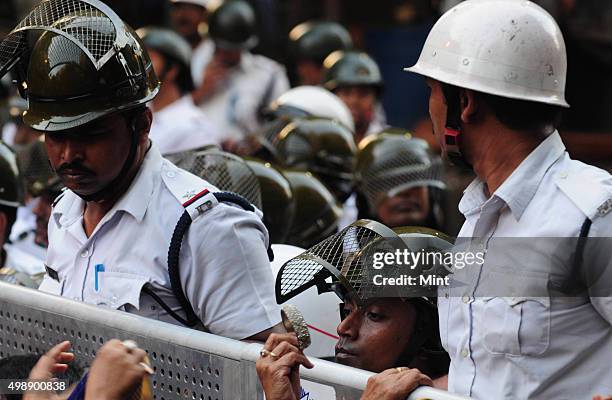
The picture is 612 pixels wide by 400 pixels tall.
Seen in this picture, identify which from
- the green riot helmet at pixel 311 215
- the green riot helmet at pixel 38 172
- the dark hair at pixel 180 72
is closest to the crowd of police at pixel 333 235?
the green riot helmet at pixel 38 172

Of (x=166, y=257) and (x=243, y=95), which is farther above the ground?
(x=166, y=257)

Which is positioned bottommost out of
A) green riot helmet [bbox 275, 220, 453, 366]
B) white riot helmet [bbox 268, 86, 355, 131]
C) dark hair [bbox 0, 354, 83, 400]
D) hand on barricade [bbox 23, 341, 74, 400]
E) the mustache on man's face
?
white riot helmet [bbox 268, 86, 355, 131]

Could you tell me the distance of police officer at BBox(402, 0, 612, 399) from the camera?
3215 millimetres

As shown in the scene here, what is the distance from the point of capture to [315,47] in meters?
12.1

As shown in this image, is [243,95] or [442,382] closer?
[442,382]

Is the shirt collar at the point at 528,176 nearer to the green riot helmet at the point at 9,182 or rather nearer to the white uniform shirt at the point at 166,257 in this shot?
the white uniform shirt at the point at 166,257

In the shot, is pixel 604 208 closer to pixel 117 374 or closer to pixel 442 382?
pixel 442 382

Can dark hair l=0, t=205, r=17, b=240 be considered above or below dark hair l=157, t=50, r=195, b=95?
above

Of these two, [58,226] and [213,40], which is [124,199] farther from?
[213,40]

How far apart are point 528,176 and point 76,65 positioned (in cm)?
143

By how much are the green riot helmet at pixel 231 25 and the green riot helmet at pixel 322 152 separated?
3.60 m

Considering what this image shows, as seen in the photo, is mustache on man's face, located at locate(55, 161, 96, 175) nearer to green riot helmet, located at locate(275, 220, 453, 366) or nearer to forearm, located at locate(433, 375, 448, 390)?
green riot helmet, located at locate(275, 220, 453, 366)

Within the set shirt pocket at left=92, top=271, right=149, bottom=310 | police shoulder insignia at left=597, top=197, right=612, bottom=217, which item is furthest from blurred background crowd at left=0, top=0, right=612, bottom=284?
police shoulder insignia at left=597, top=197, right=612, bottom=217

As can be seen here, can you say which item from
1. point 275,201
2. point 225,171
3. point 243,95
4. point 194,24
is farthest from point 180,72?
point 225,171
